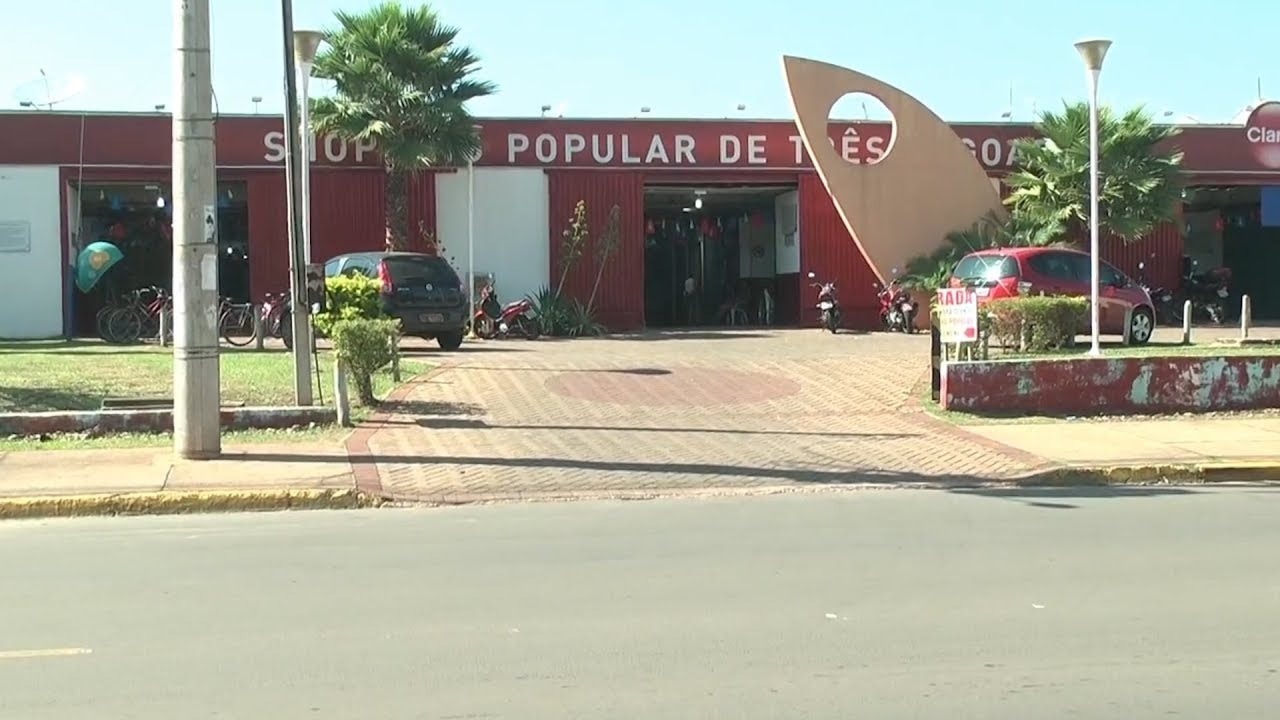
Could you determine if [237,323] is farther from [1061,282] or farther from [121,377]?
[1061,282]

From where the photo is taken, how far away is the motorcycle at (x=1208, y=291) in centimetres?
3005

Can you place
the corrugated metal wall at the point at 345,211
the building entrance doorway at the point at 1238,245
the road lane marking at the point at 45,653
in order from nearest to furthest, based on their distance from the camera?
the road lane marking at the point at 45,653, the corrugated metal wall at the point at 345,211, the building entrance doorway at the point at 1238,245

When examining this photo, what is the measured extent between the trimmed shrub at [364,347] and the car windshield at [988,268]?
1044 cm

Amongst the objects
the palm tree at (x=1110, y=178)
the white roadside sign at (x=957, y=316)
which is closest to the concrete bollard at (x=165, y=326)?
the white roadside sign at (x=957, y=316)

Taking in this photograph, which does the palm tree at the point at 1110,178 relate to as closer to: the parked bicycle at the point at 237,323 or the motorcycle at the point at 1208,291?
the motorcycle at the point at 1208,291

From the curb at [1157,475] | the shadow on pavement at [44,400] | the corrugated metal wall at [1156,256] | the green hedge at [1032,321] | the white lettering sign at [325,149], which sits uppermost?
the white lettering sign at [325,149]

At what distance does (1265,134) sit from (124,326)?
2620 centimetres

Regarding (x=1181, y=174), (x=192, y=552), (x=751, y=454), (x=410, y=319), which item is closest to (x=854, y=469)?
(x=751, y=454)

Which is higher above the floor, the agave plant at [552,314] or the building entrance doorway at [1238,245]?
the building entrance doorway at [1238,245]

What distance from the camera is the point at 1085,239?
1046 inches

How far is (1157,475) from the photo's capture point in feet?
38.1

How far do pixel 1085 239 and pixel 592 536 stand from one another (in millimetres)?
20759

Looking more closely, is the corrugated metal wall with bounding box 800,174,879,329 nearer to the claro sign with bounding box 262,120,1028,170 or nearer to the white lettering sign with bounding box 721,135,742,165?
the claro sign with bounding box 262,120,1028,170

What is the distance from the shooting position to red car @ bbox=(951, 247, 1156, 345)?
2006 cm
